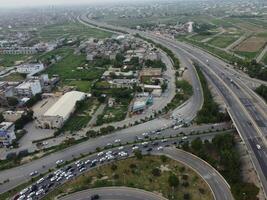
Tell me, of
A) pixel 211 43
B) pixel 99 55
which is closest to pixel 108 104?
pixel 99 55

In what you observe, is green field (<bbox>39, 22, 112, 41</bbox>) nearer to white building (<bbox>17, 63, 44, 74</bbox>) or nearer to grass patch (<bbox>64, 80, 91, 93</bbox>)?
white building (<bbox>17, 63, 44, 74</bbox>)

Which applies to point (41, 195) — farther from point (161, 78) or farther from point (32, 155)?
point (161, 78)

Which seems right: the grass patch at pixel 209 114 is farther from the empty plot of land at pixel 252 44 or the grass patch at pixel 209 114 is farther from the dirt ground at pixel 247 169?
the empty plot of land at pixel 252 44

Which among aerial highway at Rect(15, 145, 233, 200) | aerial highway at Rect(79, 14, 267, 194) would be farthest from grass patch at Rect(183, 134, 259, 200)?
aerial highway at Rect(79, 14, 267, 194)

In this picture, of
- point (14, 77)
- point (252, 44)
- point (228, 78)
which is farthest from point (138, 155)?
point (252, 44)

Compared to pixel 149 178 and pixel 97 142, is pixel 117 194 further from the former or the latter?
pixel 97 142

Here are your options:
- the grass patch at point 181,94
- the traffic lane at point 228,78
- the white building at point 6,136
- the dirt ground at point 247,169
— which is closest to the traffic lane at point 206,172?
the dirt ground at point 247,169
